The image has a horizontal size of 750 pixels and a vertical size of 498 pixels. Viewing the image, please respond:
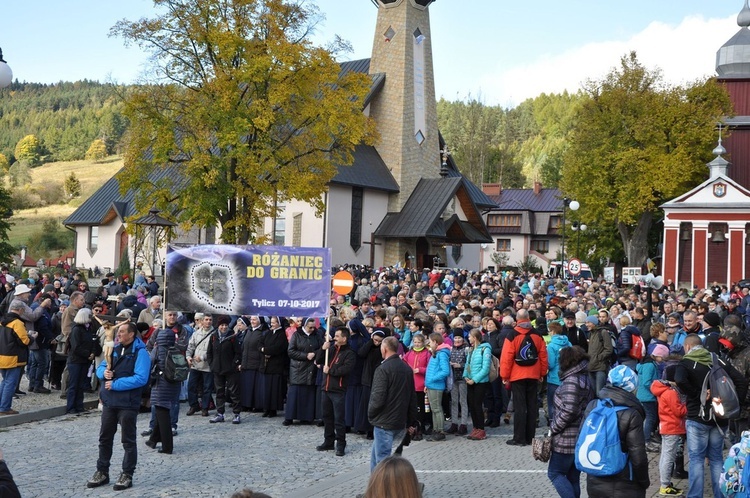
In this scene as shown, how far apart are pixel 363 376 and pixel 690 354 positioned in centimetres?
509

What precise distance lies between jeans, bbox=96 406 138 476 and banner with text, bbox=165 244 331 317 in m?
3.66

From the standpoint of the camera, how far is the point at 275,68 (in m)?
27.8

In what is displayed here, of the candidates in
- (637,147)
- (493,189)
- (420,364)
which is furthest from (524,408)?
(493,189)

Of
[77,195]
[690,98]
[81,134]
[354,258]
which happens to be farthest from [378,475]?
[81,134]

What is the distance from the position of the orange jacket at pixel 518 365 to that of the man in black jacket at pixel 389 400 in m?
3.13

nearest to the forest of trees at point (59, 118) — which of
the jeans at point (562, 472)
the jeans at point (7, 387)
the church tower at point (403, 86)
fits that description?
the church tower at point (403, 86)

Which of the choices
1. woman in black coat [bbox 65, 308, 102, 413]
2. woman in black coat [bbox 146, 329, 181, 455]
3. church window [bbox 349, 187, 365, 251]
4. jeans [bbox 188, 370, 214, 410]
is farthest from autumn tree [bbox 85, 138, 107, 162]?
woman in black coat [bbox 146, 329, 181, 455]

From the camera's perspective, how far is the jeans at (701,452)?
8633 mm

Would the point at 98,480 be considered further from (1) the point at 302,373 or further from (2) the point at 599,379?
(2) the point at 599,379

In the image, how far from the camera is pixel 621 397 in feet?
21.9

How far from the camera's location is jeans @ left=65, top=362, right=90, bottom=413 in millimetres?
13602

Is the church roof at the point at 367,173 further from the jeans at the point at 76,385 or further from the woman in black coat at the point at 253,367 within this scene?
the jeans at the point at 76,385

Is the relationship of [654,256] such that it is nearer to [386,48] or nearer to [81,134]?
[386,48]

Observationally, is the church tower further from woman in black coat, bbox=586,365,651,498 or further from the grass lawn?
woman in black coat, bbox=586,365,651,498
